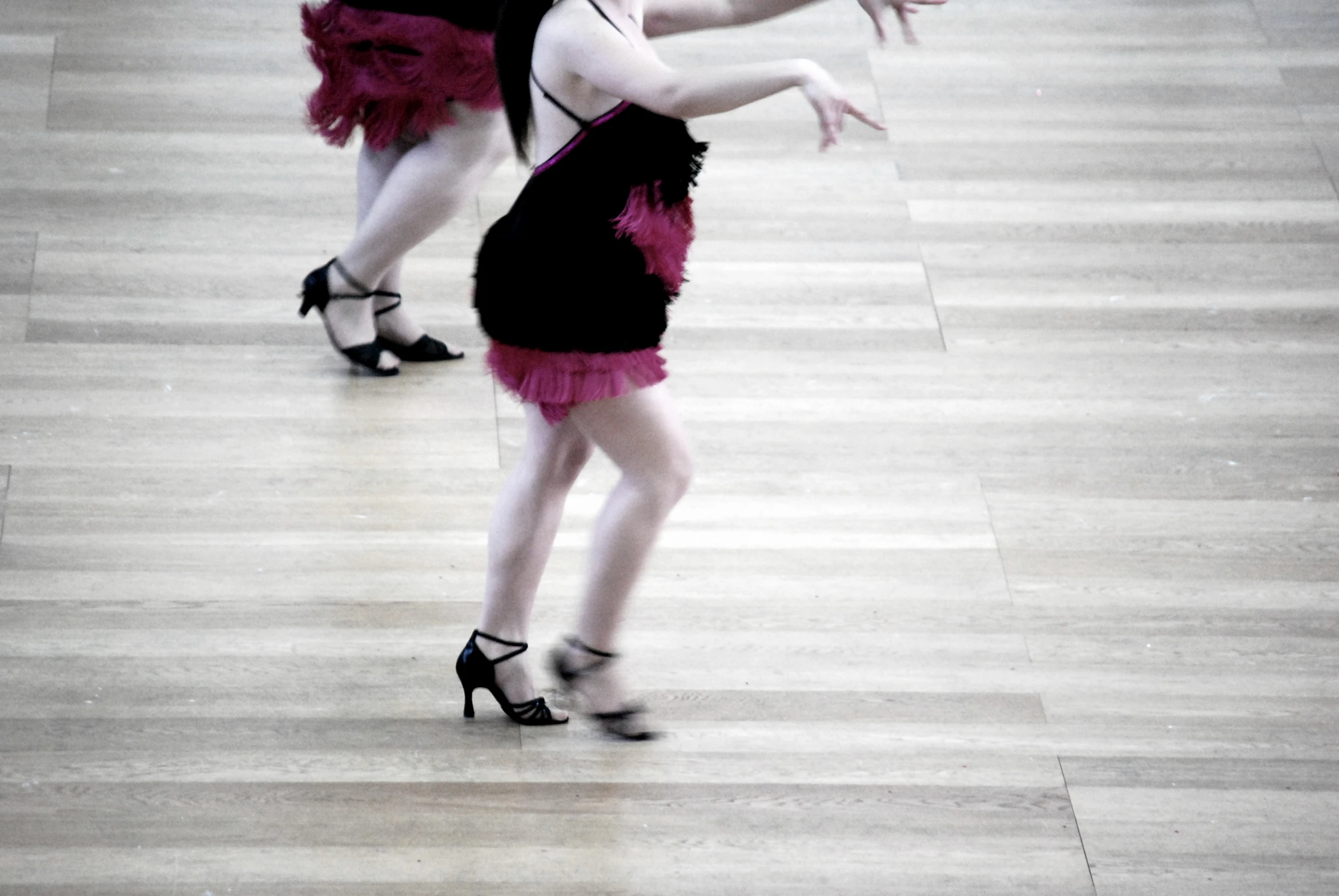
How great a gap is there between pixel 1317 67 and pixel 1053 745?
8.19 ft

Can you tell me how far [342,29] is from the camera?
9.55 feet

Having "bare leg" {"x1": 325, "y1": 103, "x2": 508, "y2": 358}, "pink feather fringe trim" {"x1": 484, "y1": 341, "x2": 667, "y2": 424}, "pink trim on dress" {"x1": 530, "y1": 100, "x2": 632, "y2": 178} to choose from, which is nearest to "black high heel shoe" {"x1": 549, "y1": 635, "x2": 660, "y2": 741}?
"pink feather fringe trim" {"x1": 484, "y1": 341, "x2": 667, "y2": 424}

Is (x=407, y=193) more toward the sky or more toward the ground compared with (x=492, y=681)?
more toward the sky

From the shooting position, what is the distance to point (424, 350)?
3225 millimetres

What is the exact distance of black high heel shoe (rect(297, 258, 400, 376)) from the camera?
10.2 ft

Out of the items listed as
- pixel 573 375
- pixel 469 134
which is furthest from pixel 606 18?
pixel 469 134

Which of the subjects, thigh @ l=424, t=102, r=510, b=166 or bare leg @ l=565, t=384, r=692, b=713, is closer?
bare leg @ l=565, t=384, r=692, b=713

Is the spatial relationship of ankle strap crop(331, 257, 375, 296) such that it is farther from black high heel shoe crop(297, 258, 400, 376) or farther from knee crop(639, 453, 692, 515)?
knee crop(639, 453, 692, 515)

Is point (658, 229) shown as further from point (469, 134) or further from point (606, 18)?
point (469, 134)

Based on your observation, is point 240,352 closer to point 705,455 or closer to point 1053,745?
point 705,455

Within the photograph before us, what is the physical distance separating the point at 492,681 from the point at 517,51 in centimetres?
92

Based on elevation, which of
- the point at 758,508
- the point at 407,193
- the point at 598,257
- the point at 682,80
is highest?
the point at 682,80

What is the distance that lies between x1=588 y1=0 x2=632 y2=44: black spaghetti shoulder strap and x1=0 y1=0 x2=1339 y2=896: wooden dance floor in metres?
1.05

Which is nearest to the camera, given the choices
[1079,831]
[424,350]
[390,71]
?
[1079,831]
